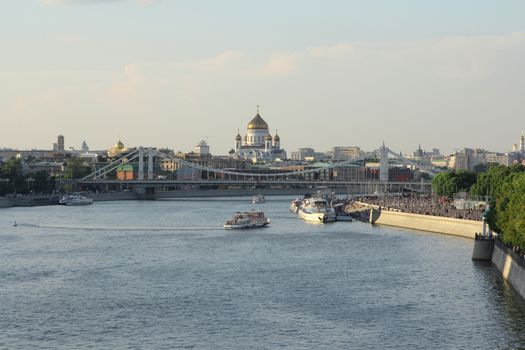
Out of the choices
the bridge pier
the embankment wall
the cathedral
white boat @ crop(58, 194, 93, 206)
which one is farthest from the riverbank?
the cathedral

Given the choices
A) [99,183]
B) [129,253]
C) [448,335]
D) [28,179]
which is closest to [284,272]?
[129,253]

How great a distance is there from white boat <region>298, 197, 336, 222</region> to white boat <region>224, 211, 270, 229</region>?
17.1 ft

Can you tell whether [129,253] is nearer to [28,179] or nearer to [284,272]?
[284,272]

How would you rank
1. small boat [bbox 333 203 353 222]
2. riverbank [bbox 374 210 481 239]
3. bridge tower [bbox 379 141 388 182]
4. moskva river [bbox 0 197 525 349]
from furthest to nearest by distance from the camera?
bridge tower [bbox 379 141 388 182]
small boat [bbox 333 203 353 222]
riverbank [bbox 374 210 481 239]
moskva river [bbox 0 197 525 349]

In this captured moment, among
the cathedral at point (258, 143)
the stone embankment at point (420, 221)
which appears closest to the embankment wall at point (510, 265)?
the stone embankment at point (420, 221)

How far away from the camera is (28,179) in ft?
313

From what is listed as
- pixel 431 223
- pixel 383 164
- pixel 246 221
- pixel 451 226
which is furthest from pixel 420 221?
pixel 383 164

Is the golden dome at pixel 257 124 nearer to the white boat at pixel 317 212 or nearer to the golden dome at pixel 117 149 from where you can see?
the golden dome at pixel 117 149

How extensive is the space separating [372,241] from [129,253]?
11693mm

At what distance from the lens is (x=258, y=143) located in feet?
621

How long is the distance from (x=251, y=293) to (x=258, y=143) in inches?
6174

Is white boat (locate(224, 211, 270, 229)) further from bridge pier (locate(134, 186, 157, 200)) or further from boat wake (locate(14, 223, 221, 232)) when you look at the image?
bridge pier (locate(134, 186, 157, 200))

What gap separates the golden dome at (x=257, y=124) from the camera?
188m

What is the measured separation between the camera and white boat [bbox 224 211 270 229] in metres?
59.5
